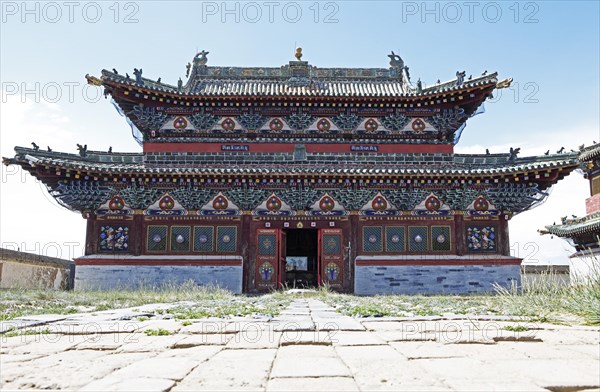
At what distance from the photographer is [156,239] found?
16.6 meters

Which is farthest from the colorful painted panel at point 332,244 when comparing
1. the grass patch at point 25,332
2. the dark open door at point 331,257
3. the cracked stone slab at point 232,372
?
the cracked stone slab at point 232,372

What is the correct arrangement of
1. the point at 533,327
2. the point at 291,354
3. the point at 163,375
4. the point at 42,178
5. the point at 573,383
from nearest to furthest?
the point at 573,383 → the point at 163,375 → the point at 291,354 → the point at 533,327 → the point at 42,178

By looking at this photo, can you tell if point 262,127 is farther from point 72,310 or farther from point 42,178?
point 72,310

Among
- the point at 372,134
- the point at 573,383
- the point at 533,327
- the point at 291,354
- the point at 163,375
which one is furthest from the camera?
the point at 372,134

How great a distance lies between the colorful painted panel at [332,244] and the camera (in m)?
A: 16.6

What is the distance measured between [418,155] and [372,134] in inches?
76.0

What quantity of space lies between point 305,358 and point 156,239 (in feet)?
46.3

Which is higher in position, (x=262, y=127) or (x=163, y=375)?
(x=262, y=127)

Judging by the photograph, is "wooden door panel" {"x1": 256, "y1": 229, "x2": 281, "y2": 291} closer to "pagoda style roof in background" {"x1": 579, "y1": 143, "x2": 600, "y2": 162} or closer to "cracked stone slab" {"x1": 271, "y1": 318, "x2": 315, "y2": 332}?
"cracked stone slab" {"x1": 271, "y1": 318, "x2": 315, "y2": 332}

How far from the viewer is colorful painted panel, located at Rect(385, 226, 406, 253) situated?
16531mm

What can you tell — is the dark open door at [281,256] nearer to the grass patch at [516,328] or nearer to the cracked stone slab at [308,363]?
the grass patch at [516,328]

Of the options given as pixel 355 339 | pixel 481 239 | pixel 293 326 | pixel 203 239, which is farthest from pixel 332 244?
pixel 355 339

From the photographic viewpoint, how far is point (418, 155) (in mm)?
A: 17453

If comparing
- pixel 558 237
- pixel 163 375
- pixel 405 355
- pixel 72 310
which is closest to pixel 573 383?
pixel 405 355
